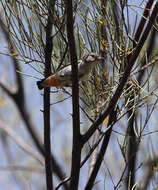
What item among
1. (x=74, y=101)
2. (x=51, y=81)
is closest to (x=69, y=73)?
(x=51, y=81)

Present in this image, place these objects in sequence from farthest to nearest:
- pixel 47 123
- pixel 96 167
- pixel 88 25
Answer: pixel 96 167
pixel 88 25
pixel 47 123

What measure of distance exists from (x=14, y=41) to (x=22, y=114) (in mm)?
2069

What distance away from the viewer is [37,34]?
2.11m

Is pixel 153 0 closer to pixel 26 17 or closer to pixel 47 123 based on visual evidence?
pixel 26 17

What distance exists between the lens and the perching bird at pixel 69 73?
81.6 inches

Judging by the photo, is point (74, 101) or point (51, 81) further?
point (51, 81)

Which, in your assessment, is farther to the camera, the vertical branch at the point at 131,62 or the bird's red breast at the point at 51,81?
the bird's red breast at the point at 51,81

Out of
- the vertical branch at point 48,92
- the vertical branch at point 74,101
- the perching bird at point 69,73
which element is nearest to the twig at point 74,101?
the vertical branch at point 74,101

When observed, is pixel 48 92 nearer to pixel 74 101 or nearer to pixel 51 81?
pixel 51 81

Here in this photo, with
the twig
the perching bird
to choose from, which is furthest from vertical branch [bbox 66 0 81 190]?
the perching bird

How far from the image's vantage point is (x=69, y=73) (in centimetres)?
207

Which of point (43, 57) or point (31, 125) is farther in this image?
point (31, 125)

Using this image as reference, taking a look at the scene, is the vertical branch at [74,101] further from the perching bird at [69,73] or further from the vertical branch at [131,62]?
the perching bird at [69,73]

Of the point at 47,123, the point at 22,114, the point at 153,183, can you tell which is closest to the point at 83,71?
the point at 47,123
